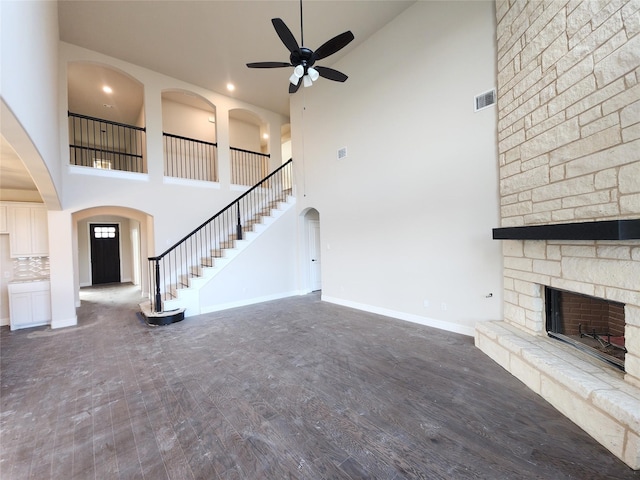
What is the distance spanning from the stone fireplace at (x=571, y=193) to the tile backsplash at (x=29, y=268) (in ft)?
26.9

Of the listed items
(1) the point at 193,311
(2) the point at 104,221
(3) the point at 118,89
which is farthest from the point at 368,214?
(2) the point at 104,221

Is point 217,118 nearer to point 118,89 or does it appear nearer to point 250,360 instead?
point 118,89

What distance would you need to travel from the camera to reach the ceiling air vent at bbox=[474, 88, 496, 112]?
364 cm

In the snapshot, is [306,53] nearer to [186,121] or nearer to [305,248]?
[305,248]

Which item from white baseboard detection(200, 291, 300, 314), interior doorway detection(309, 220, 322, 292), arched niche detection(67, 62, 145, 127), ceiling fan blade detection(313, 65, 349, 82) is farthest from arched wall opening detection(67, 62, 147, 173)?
ceiling fan blade detection(313, 65, 349, 82)

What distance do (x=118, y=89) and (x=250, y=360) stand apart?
8189 millimetres

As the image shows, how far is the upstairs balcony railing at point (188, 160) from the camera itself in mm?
7602

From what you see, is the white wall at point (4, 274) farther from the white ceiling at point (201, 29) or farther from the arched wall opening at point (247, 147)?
the arched wall opening at point (247, 147)

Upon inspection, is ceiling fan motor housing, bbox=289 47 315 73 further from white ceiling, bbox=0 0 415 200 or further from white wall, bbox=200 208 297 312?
white wall, bbox=200 208 297 312

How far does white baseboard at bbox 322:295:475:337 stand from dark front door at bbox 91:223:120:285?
30.4ft

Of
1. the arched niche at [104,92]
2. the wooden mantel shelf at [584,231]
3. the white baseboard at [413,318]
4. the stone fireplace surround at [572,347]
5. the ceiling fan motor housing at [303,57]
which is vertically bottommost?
the white baseboard at [413,318]

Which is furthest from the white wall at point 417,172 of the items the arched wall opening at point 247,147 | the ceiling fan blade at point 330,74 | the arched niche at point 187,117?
the arched niche at point 187,117

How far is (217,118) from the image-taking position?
727 cm

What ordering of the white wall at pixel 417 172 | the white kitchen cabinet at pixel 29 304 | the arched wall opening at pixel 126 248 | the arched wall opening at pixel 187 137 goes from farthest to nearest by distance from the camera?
the arched wall opening at pixel 126 248 < the arched wall opening at pixel 187 137 < the white kitchen cabinet at pixel 29 304 < the white wall at pixel 417 172
